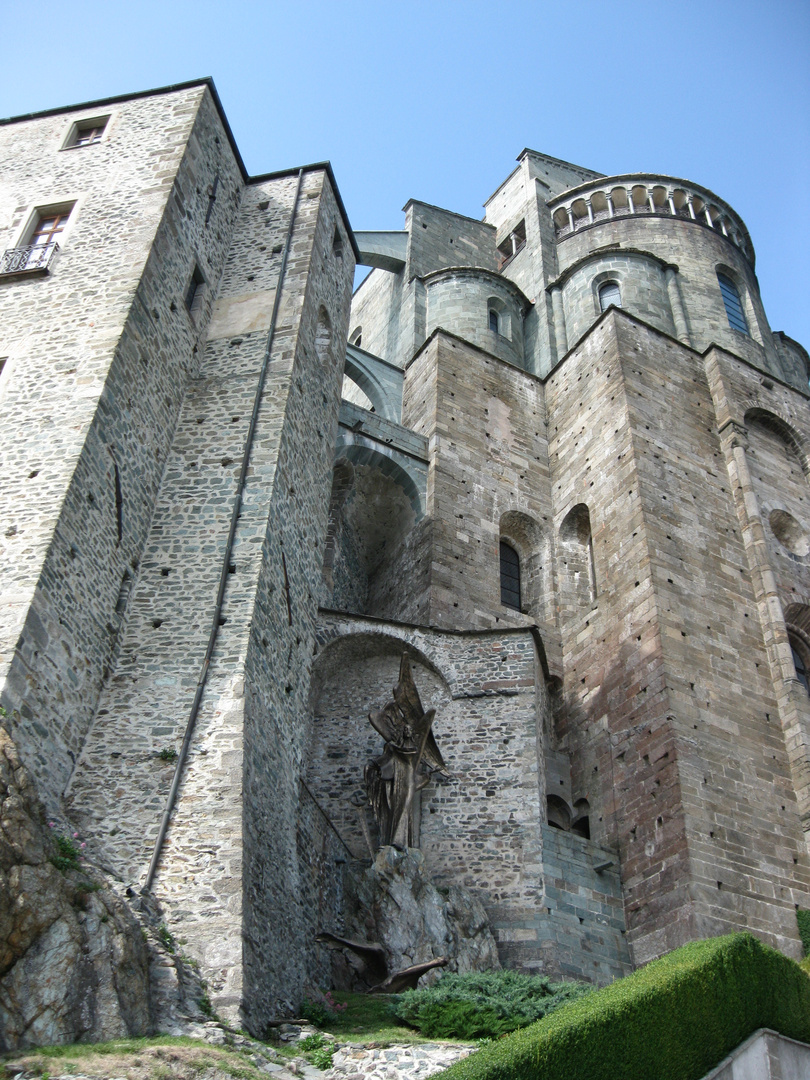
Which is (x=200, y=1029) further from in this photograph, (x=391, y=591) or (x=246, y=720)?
(x=391, y=591)

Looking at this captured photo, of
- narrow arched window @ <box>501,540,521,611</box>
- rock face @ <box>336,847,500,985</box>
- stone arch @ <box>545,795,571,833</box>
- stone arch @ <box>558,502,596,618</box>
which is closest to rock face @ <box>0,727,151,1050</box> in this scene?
rock face @ <box>336,847,500,985</box>

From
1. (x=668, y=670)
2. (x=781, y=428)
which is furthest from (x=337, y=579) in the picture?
(x=781, y=428)

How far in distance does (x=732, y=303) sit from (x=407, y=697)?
55.6 feet

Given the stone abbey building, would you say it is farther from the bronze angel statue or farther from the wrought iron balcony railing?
the bronze angel statue

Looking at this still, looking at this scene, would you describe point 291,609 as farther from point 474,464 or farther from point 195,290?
point 474,464

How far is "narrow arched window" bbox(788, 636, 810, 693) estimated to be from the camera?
64.6 ft

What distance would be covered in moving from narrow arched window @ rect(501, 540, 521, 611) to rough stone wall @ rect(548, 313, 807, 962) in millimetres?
1430

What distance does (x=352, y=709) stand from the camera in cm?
1678

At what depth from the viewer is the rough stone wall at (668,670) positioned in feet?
Result: 49.5

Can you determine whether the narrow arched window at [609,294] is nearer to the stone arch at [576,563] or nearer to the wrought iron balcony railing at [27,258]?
the stone arch at [576,563]

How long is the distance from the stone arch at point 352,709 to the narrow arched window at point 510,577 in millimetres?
4344

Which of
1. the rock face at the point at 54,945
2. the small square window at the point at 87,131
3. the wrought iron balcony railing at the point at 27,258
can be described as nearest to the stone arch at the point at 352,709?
the rock face at the point at 54,945

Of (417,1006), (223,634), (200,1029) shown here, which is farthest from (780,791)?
(200,1029)

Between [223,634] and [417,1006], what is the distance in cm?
499
